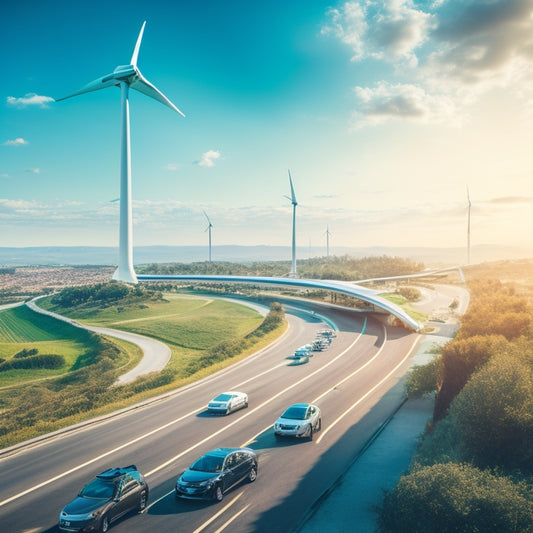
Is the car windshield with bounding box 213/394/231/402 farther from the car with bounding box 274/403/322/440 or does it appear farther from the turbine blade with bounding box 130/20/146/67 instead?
the turbine blade with bounding box 130/20/146/67

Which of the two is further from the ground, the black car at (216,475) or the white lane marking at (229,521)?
the black car at (216,475)

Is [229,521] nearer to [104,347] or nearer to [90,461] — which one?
[90,461]

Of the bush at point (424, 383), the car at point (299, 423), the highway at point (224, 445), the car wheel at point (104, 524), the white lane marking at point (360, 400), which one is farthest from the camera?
the bush at point (424, 383)

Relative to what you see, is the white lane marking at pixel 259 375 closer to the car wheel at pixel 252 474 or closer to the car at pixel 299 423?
the car at pixel 299 423

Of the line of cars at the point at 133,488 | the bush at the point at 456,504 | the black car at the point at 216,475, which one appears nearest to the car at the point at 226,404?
A: the line of cars at the point at 133,488

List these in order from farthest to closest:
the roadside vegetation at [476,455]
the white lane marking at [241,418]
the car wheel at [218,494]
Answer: the white lane marking at [241,418] → the car wheel at [218,494] → the roadside vegetation at [476,455]

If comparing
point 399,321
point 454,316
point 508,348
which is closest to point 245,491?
point 508,348

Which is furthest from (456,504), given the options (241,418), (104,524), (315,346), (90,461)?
(315,346)
